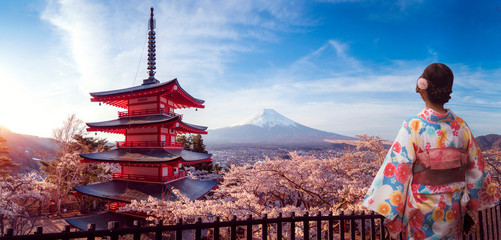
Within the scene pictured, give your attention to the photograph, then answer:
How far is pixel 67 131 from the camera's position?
16859 millimetres

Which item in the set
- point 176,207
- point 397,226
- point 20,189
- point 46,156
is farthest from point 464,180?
point 46,156

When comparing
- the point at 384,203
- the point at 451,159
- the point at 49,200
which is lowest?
the point at 49,200

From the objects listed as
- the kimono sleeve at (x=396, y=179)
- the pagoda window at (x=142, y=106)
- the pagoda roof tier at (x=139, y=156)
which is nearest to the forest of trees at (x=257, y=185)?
the pagoda roof tier at (x=139, y=156)

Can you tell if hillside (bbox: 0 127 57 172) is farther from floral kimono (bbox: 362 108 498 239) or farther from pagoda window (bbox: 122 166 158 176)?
floral kimono (bbox: 362 108 498 239)

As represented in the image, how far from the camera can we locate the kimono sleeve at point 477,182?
6.25ft

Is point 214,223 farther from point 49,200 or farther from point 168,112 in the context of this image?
point 49,200

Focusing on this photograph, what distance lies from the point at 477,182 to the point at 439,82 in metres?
0.94

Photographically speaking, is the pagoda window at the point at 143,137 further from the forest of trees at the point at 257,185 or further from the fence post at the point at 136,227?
the fence post at the point at 136,227

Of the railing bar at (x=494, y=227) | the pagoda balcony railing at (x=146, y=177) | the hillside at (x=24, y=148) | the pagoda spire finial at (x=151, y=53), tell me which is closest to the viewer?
the railing bar at (x=494, y=227)

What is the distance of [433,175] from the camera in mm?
1831

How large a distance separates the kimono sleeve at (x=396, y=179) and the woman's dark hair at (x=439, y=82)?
260 mm

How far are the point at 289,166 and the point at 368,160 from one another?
3.89 m

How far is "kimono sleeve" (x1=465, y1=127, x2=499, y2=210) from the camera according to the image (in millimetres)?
1905

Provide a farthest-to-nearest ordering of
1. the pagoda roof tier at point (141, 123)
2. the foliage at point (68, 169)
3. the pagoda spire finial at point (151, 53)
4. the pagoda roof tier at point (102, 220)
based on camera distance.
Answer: the foliage at point (68, 169)
the pagoda spire finial at point (151, 53)
the pagoda roof tier at point (141, 123)
the pagoda roof tier at point (102, 220)
